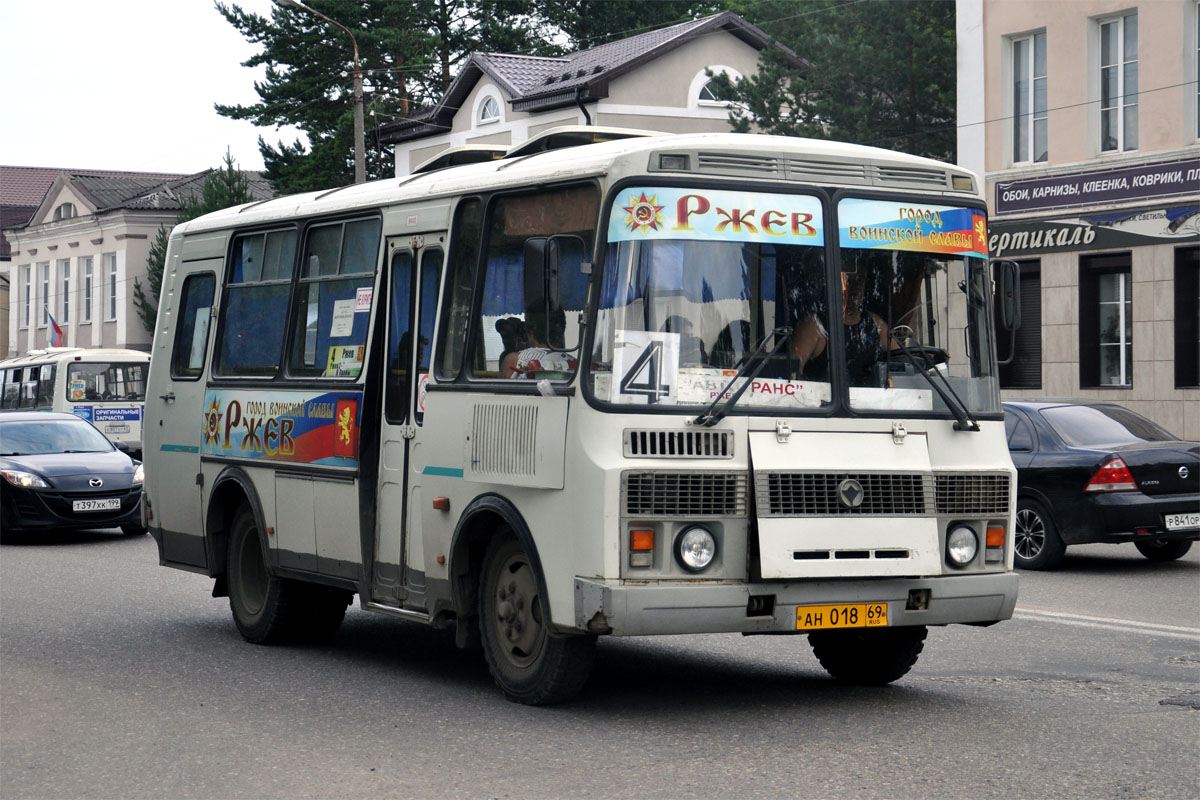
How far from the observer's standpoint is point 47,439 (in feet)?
73.2

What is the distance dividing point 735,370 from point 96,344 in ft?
235

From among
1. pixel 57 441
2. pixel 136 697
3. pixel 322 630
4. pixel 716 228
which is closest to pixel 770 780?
pixel 716 228

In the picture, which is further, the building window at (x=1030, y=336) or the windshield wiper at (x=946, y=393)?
the building window at (x=1030, y=336)

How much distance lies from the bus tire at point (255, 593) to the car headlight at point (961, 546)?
4538 mm

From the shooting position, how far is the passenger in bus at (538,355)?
854 cm

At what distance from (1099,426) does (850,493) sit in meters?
8.95

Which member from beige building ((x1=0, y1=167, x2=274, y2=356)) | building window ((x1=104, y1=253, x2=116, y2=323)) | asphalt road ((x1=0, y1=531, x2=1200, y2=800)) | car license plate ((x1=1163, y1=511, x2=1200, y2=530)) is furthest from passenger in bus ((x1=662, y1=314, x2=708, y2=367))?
building window ((x1=104, y1=253, x2=116, y2=323))

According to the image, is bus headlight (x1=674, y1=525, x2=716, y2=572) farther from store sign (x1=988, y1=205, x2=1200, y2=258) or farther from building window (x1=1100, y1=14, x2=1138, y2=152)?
building window (x1=1100, y1=14, x2=1138, y2=152)

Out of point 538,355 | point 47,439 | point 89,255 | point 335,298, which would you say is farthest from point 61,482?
point 89,255

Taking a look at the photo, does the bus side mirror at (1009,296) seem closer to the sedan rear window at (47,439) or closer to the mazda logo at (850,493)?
the mazda logo at (850,493)

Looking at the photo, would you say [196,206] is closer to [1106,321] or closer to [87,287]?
[87,287]

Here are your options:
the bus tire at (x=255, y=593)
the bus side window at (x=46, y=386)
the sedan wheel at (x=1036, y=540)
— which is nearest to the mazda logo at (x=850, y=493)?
the bus tire at (x=255, y=593)

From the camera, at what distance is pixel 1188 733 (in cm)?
823

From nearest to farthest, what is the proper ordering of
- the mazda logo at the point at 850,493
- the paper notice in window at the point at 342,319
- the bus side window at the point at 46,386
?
the mazda logo at the point at 850,493 → the paper notice in window at the point at 342,319 → the bus side window at the point at 46,386
